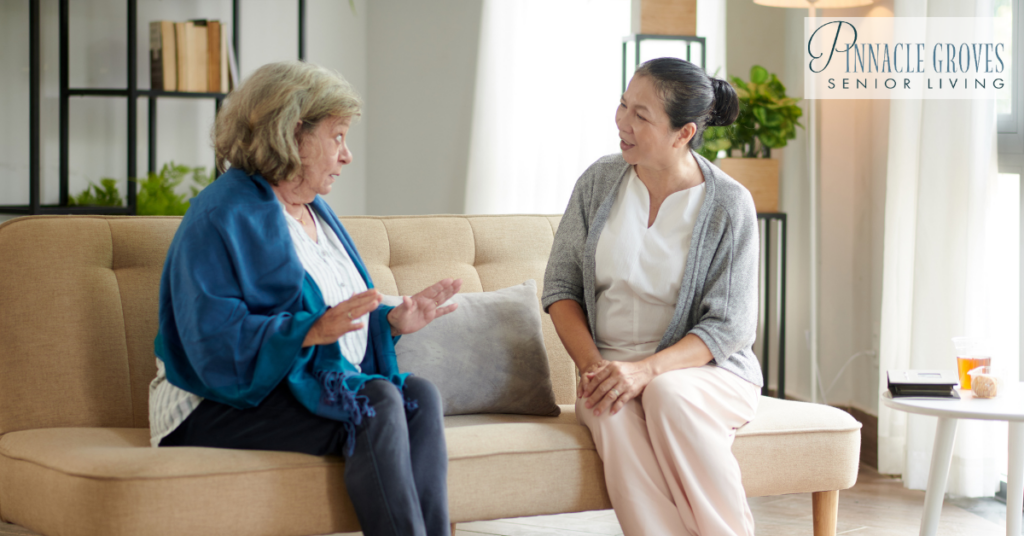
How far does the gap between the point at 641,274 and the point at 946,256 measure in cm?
121

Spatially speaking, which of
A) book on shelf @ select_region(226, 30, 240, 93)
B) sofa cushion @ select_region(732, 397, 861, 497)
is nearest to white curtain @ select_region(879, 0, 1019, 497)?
sofa cushion @ select_region(732, 397, 861, 497)

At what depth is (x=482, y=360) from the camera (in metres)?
1.90

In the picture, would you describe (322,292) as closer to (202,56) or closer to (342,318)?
(342,318)

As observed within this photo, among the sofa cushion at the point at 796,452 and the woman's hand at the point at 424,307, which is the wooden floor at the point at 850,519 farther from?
the woman's hand at the point at 424,307

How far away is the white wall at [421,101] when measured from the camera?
406 centimetres

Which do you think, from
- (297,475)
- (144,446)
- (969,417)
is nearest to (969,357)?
(969,417)

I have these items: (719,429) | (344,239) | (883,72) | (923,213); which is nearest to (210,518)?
(344,239)

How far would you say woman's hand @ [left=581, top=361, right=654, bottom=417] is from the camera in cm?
169

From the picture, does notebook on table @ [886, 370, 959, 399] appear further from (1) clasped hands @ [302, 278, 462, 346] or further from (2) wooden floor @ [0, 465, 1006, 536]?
(1) clasped hands @ [302, 278, 462, 346]

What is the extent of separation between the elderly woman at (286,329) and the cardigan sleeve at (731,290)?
55 cm

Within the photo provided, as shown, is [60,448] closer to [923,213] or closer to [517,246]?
[517,246]

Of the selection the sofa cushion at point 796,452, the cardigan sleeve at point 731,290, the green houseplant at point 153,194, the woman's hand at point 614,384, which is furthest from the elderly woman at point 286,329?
the green houseplant at point 153,194

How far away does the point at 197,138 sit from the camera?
3.67 metres

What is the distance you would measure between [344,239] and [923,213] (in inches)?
69.5
